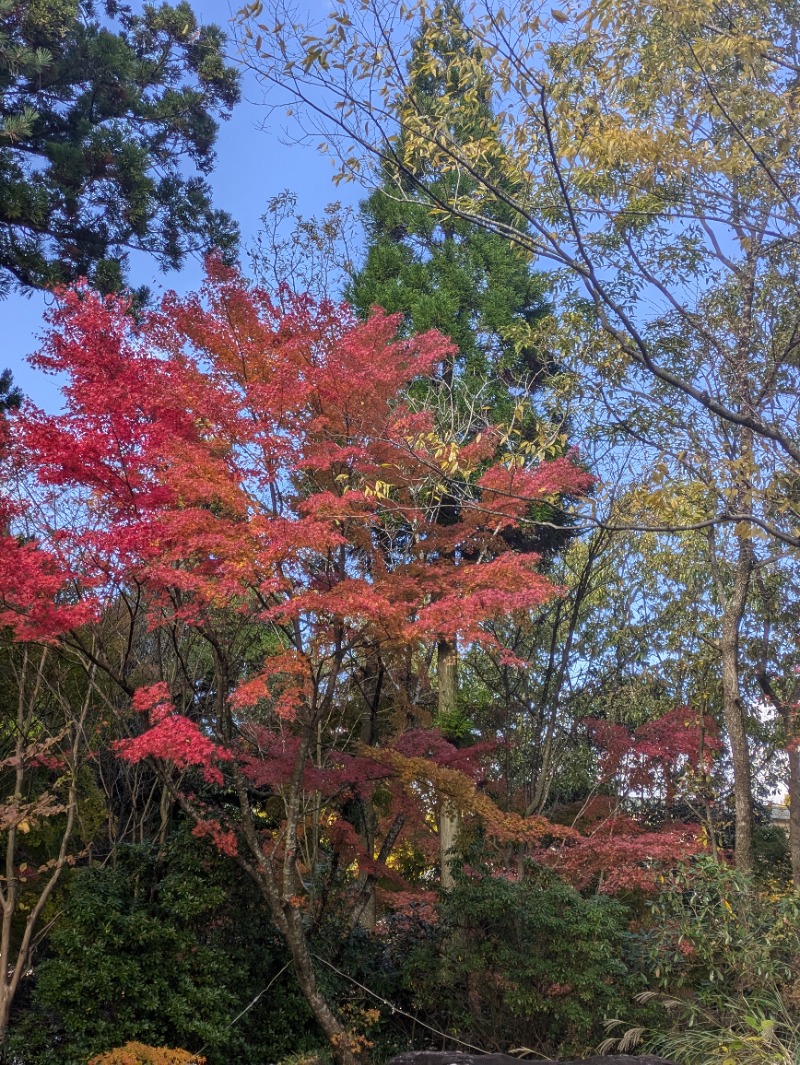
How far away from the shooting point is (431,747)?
7816 millimetres

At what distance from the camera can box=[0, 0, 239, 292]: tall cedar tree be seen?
28.2 ft

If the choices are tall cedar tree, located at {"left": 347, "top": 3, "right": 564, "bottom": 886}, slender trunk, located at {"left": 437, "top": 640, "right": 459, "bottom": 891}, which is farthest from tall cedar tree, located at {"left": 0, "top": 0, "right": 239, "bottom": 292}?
slender trunk, located at {"left": 437, "top": 640, "right": 459, "bottom": 891}

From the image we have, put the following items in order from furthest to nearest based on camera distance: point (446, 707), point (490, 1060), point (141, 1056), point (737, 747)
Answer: point (446, 707), point (737, 747), point (141, 1056), point (490, 1060)

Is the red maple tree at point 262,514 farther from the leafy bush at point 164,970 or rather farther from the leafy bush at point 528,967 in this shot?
the leafy bush at point 528,967

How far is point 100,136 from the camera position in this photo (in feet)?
29.8

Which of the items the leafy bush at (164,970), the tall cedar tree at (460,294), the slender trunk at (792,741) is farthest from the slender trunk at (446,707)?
the slender trunk at (792,741)

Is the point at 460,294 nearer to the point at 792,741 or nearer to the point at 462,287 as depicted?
the point at 462,287

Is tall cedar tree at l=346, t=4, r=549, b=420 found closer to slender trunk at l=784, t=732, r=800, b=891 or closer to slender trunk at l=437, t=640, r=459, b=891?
slender trunk at l=437, t=640, r=459, b=891

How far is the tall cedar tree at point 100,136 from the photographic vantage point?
859cm

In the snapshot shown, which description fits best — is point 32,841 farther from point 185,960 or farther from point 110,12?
point 110,12

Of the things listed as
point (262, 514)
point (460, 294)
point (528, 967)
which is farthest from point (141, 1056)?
point (460, 294)

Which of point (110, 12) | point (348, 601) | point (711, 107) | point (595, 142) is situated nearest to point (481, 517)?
point (348, 601)

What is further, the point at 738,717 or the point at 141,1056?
the point at 738,717

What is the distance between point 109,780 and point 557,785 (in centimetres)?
517
